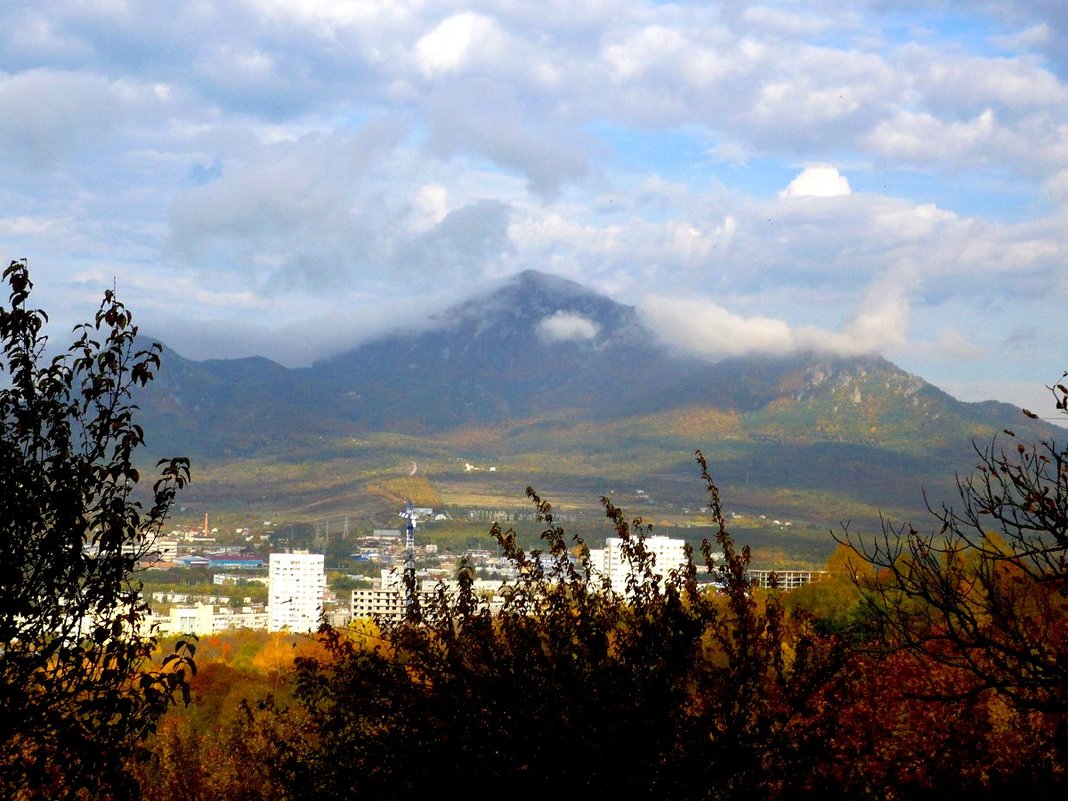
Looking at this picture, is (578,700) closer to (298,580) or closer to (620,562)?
→ (620,562)

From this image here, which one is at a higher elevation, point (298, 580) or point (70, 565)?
point (70, 565)

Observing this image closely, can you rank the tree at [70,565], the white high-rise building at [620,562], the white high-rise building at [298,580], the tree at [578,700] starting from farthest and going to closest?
the white high-rise building at [298,580]
the white high-rise building at [620,562]
the tree at [578,700]
the tree at [70,565]

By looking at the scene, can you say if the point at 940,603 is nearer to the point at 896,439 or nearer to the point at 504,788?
the point at 504,788

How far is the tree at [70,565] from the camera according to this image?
7.27 m

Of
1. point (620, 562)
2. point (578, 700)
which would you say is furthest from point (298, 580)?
point (578, 700)

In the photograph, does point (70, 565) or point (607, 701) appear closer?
point (70, 565)

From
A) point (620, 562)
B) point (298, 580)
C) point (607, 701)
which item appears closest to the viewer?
point (607, 701)

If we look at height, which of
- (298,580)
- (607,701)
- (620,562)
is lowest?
(298,580)

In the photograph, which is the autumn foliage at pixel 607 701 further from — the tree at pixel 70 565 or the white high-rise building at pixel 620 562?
the tree at pixel 70 565

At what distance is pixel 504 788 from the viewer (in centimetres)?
812

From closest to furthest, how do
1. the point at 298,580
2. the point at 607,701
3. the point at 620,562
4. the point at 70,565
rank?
the point at 70,565
the point at 607,701
the point at 620,562
the point at 298,580

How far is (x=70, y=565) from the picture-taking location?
290 inches

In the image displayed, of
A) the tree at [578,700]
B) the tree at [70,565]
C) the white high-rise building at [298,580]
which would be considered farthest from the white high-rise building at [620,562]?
the white high-rise building at [298,580]

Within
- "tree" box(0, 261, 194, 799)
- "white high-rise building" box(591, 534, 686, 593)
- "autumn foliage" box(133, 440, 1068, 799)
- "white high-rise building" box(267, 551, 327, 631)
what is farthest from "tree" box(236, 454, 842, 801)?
"white high-rise building" box(267, 551, 327, 631)
